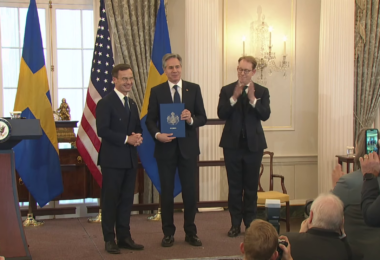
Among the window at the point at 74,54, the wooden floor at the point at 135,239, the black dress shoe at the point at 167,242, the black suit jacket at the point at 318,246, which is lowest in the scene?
the wooden floor at the point at 135,239

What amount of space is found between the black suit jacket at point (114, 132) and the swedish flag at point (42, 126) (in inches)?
51.0

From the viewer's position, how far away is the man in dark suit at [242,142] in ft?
12.8

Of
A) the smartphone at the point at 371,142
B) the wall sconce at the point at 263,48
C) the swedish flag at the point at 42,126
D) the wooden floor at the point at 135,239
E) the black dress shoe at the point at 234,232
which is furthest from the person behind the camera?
the wall sconce at the point at 263,48

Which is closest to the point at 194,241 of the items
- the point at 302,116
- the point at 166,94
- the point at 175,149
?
the point at 175,149

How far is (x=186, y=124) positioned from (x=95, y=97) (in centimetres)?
135

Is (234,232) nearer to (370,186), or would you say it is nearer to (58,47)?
(370,186)

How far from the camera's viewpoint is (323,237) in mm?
2162

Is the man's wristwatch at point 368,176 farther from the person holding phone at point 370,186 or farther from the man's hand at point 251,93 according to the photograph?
the man's hand at point 251,93

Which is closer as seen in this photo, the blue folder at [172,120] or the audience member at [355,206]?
the audience member at [355,206]

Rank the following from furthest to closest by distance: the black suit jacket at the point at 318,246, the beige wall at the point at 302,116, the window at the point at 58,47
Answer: the beige wall at the point at 302,116, the window at the point at 58,47, the black suit jacket at the point at 318,246

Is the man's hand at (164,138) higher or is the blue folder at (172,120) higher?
the blue folder at (172,120)

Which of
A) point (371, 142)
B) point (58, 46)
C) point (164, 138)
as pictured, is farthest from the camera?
point (58, 46)

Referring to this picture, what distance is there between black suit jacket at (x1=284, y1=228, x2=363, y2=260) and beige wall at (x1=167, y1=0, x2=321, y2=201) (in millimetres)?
4363

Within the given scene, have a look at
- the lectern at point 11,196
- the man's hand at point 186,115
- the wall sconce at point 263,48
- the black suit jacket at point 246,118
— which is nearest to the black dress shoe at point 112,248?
the lectern at point 11,196
